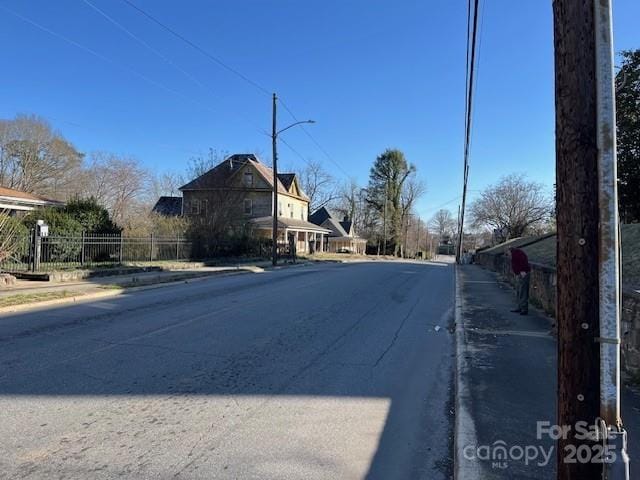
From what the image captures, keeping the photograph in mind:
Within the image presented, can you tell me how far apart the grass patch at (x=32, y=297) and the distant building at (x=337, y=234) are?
6670cm

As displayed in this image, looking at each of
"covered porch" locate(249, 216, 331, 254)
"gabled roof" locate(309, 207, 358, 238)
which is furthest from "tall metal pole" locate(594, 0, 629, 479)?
"gabled roof" locate(309, 207, 358, 238)

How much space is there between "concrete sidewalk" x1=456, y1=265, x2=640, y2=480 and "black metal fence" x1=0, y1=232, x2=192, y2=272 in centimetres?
1563

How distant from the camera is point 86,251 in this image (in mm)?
22031

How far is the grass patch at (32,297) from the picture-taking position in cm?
1187

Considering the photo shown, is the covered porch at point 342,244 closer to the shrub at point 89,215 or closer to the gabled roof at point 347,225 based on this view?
the gabled roof at point 347,225

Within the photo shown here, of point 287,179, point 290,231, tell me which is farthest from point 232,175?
point 287,179

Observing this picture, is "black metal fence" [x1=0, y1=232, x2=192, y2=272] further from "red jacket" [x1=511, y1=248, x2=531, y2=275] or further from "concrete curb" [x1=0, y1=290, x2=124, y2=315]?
"red jacket" [x1=511, y1=248, x2=531, y2=275]

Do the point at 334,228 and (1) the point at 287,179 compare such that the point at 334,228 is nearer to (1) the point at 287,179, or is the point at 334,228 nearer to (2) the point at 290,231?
(1) the point at 287,179

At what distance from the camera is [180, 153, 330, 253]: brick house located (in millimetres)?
34062

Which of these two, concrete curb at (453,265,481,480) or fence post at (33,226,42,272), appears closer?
concrete curb at (453,265,481,480)

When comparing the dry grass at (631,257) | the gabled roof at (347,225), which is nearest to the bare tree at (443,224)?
the gabled roof at (347,225)

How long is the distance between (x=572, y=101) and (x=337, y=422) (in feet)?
11.7

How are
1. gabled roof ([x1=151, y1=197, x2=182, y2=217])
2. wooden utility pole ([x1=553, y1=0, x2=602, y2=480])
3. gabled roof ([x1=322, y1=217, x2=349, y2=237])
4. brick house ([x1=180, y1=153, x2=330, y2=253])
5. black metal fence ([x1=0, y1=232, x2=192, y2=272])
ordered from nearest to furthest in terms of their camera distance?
1. wooden utility pole ([x1=553, y1=0, x2=602, y2=480])
2. black metal fence ([x1=0, y1=232, x2=192, y2=272])
3. brick house ([x1=180, y1=153, x2=330, y2=253])
4. gabled roof ([x1=151, y1=197, x2=182, y2=217])
5. gabled roof ([x1=322, y1=217, x2=349, y2=237])

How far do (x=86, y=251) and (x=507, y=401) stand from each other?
2048 cm
